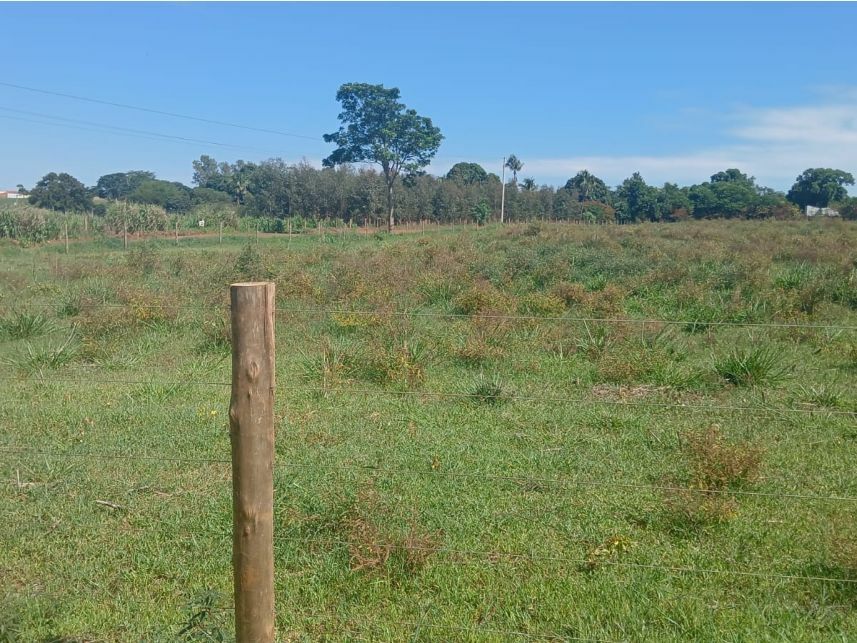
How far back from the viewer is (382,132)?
5291 centimetres

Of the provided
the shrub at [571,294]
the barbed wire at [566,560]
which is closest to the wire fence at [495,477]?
the barbed wire at [566,560]

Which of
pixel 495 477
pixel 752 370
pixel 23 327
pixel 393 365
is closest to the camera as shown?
pixel 495 477

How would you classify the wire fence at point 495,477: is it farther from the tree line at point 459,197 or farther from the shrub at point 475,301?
the tree line at point 459,197

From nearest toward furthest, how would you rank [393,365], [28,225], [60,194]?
[393,365] < [28,225] < [60,194]

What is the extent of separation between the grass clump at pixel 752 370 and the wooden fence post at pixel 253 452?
19.8ft

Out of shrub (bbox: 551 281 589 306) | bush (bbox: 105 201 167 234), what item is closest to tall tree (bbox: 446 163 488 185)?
bush (bbox: 105 201 167 234)

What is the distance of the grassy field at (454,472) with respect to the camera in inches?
134

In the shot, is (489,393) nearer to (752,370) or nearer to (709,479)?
(709,479)

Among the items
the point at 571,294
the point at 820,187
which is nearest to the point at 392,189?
the point at 820,187

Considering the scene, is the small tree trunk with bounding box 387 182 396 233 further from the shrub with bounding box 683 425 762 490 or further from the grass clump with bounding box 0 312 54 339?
the shrub with bounding box 683 425 762 490

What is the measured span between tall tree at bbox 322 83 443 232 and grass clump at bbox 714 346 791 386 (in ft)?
152

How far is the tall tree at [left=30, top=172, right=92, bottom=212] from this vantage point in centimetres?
5453

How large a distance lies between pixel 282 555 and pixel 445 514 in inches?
38.8

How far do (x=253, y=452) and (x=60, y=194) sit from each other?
59859 mm
